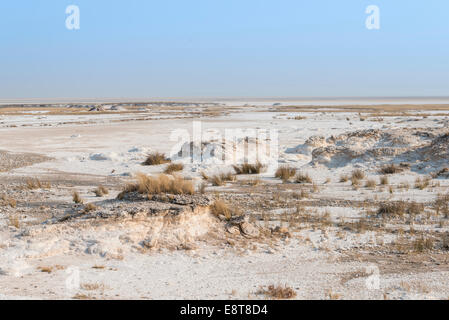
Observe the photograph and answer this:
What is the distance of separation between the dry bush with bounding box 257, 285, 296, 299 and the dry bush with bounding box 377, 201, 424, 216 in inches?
191

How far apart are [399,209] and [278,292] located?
5347mm

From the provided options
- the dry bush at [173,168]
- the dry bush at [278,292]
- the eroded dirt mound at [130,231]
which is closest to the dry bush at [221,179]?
the dry bush at [173,168]

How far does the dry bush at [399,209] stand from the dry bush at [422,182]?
2.81 m

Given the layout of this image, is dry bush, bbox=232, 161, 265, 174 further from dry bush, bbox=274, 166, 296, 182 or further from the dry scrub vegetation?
dry bush, bbox=274, 166, 296, 182

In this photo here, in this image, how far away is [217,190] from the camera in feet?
45.2

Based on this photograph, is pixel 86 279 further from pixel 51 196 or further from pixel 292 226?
pixel 51 196

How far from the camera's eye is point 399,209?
33.0 feet

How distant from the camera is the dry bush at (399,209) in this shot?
391 inches

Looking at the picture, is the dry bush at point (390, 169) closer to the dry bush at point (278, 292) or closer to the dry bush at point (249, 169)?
the dry bush at point (249, 169)

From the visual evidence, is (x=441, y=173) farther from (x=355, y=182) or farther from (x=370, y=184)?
(x=355, y=182)

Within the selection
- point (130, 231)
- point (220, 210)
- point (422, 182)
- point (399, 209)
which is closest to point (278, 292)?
point (130, 231)

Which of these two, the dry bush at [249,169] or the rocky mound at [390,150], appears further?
the rocky mound at [390,150]

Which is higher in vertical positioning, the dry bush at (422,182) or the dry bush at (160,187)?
the dry bush at (160,187)

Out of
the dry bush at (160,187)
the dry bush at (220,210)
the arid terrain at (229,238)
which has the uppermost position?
the dry bush at (160,187)
